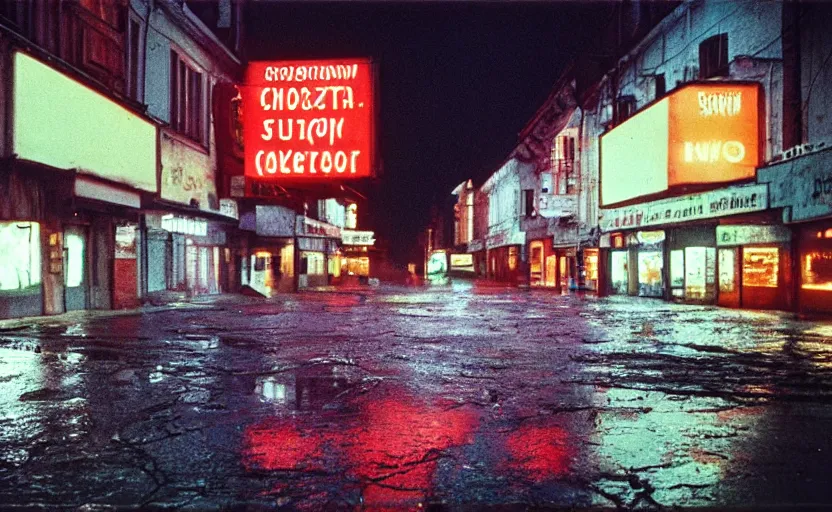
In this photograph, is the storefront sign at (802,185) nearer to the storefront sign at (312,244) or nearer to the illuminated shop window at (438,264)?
the storefront sign at (312,244)

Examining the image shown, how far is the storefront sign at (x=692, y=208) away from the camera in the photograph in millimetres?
17062

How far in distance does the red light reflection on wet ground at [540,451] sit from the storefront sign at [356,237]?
4301 centimetres

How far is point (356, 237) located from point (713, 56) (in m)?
34.2

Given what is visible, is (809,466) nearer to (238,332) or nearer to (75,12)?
(238,332)

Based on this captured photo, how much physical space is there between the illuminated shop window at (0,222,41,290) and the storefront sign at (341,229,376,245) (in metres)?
33.6

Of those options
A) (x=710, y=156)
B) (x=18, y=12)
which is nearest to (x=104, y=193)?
(x=18, y=12)

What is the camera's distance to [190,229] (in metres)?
22.5

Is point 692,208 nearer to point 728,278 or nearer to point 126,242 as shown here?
point 728,278

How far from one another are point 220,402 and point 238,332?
6142mm

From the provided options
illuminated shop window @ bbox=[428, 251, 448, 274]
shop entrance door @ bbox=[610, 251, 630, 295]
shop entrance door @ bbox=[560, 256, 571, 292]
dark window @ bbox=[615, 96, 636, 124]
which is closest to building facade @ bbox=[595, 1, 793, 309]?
dark window @ bbox=[615, 96, 636, 124]

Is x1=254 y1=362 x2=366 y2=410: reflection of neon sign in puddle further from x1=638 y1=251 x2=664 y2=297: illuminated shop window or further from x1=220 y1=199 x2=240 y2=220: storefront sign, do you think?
x1=638 y1=251 x2=664 y2=297: illuminated shop window

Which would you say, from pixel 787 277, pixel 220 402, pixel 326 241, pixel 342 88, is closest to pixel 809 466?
pixel 220 402

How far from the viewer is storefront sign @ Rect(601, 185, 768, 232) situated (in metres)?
17.1

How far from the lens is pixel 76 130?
44.5 feet
